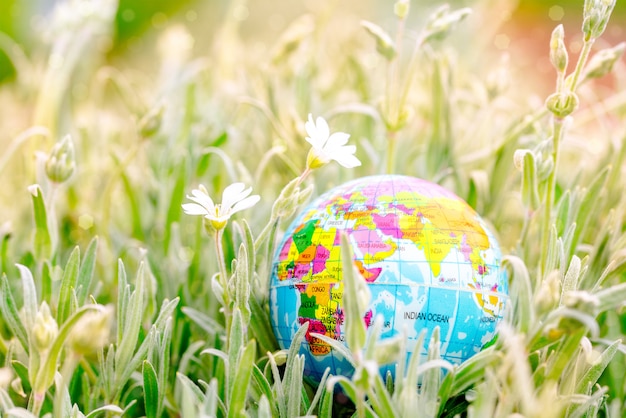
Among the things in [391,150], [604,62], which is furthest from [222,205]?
[604,62]

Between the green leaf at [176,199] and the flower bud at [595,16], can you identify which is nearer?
the flower bud at [595,16]

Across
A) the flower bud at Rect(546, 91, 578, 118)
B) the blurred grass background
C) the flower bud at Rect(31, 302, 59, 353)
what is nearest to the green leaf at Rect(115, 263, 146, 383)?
the flower bud at Rect(31, 302, 59, 353)

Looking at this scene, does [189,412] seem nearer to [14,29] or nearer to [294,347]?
[294,347]

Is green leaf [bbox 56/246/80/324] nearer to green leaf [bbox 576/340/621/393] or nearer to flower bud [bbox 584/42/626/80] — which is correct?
green leaf [bbox 576/340/621/393]

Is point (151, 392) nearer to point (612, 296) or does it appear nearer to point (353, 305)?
point (353, 305)

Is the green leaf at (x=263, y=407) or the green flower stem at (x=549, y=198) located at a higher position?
the green flower stem at (x=549, y=198)

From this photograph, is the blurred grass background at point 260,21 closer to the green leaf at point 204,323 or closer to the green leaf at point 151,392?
the green leaf at point 204,323

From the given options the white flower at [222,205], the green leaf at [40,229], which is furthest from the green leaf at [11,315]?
the white flower at [222,205]

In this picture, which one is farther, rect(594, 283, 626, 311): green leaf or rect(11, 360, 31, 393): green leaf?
→ rect(11, 360, 31, 393): green leaf
